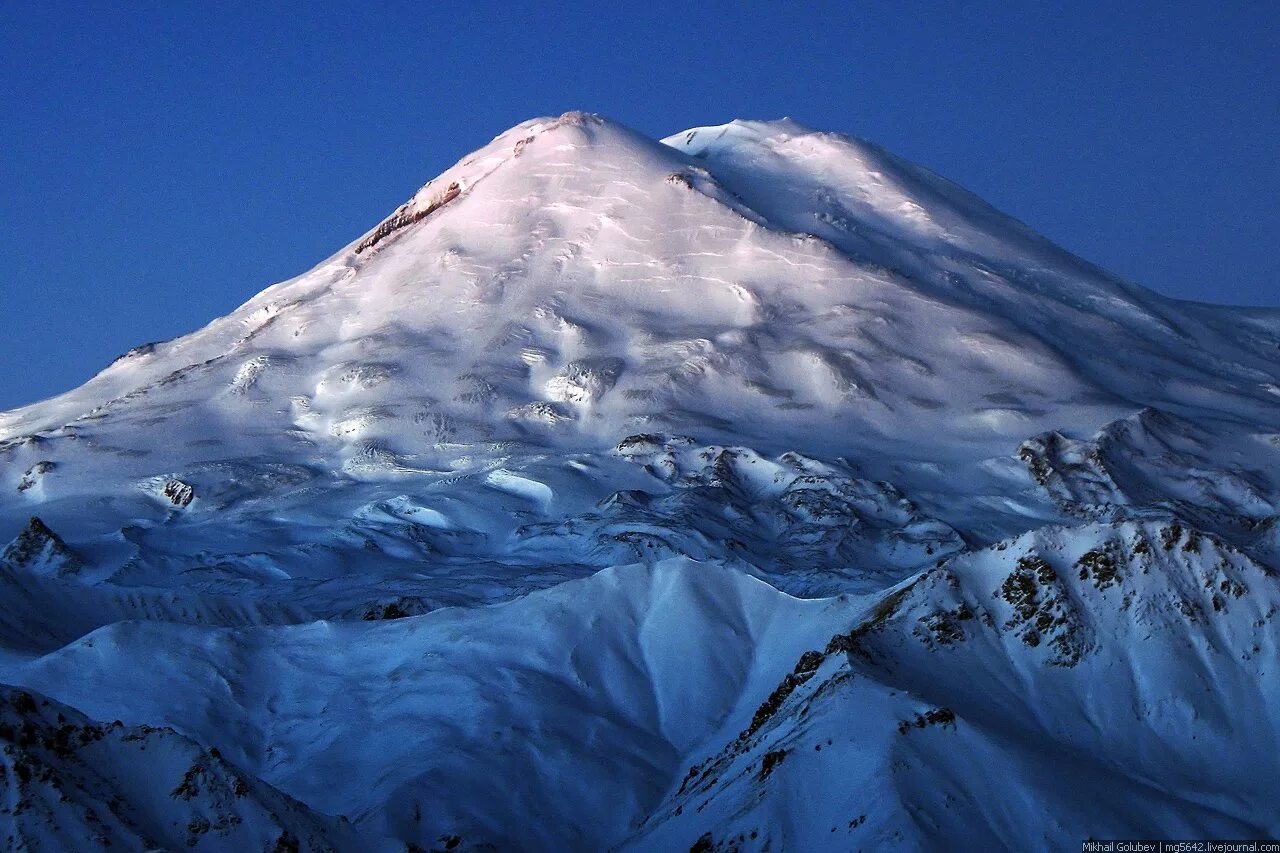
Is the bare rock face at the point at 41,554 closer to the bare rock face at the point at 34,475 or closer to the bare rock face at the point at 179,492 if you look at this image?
the bare rock face at the point at 179,492

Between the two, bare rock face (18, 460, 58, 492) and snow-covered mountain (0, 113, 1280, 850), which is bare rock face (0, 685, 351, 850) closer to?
snow-covered mountain (0, 113, 1280, 850)

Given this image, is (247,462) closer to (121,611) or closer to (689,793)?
(121,611)

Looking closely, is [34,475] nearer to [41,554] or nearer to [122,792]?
[41,554]

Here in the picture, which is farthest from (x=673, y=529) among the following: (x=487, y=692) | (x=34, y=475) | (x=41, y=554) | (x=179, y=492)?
(x=34, y=475)

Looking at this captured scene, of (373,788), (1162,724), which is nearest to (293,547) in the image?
(373,788)

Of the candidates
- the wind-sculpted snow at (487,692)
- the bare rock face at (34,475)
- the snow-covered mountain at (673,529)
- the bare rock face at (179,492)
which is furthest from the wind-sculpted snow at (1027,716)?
the bare rock face at (34,475)

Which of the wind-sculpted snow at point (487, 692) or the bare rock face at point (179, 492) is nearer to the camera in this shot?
the wind-sculpted snow at point (487, 692)
